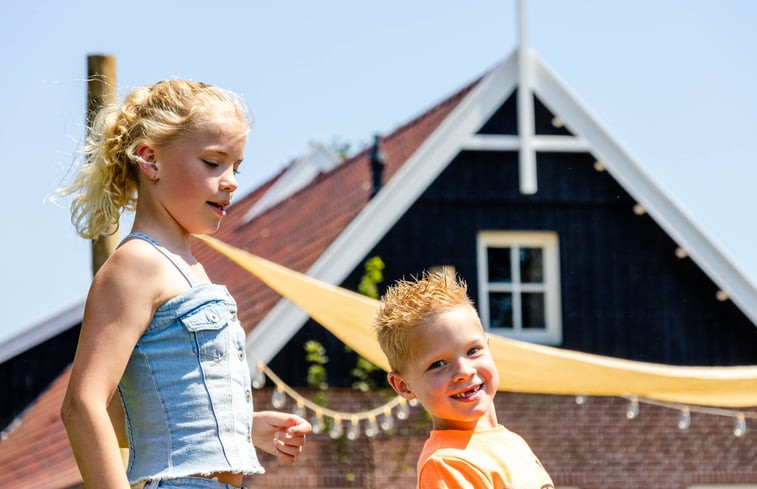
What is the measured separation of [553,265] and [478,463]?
9631mm

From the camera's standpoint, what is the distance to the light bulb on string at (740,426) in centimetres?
1157

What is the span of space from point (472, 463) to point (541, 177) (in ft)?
31.8

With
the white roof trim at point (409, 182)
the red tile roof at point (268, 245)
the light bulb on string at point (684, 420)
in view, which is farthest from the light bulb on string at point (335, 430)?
the light bulb on string at point (684, 420)

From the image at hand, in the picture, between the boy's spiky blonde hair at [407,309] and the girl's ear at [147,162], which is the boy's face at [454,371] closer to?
the boy's spiky blonde hair at [407,309]

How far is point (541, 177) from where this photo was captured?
12203 mm

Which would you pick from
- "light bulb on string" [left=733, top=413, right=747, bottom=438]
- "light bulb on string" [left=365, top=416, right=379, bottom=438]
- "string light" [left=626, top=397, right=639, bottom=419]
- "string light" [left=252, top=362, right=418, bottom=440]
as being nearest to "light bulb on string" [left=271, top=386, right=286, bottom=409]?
"string light" [left=252, top=362, right=418, bottom=440]

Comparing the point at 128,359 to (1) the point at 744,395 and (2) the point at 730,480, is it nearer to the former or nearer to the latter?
(1) the point at 744,395

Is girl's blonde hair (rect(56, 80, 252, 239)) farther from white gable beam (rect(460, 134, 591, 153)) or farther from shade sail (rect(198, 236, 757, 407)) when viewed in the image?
white gable beam (rect(460, 134, 591, 153))

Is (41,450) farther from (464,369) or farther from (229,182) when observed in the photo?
(229,182)

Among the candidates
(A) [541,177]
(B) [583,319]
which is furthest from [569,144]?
(B) [583,319]

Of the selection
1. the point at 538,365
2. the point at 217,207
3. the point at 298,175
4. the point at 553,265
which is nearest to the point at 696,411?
the point at 553,265

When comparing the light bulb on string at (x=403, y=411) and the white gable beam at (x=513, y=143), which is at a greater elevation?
the white gable beam at (x=513, y=143)

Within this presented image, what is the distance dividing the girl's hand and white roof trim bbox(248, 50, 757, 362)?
8515 mm

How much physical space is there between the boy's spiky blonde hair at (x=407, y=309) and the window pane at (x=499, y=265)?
9206 millimetres
